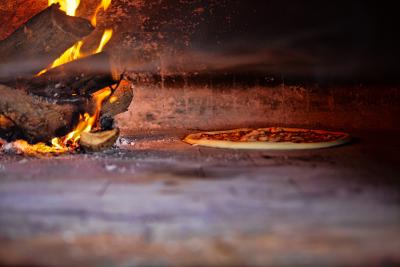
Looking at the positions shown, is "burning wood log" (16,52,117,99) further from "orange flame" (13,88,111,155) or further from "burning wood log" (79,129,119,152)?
"burning wood log" (79,129,119,152)

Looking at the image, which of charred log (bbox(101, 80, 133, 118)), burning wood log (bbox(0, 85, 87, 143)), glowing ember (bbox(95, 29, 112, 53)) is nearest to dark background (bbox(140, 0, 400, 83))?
glowing ember (bbox(95, 29, 112, 53))

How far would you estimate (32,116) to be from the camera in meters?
3.26

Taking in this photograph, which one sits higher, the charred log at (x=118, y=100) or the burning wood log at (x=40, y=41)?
the burning wood log at (x=40, y=41)

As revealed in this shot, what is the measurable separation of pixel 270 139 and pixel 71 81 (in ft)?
4.78

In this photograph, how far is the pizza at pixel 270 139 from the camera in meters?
3.14

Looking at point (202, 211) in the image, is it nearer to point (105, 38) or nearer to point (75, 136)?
point (75, 136)

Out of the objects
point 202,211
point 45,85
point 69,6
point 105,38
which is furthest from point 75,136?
point 202,211

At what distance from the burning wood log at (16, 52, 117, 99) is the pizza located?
77cm

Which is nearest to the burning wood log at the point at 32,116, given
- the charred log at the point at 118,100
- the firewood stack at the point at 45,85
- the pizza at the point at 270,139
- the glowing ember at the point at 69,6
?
the firewood stack at the point at 45,85

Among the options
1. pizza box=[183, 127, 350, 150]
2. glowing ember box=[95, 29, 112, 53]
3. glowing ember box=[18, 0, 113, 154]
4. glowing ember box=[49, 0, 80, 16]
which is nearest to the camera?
pizza box=[183, 127, 350, 150]

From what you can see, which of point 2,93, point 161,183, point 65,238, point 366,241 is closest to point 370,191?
point 366,241

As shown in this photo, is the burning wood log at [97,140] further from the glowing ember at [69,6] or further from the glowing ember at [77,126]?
the glowing ember at [69,6]

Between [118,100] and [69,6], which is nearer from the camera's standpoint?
[69,6]

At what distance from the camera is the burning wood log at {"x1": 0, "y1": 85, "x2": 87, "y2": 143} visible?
3207 millimetres
